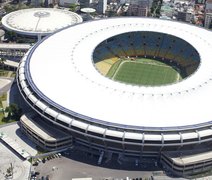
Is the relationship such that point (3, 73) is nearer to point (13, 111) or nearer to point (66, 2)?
point (13, 111)

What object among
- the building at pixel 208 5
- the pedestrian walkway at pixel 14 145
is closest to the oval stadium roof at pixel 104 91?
the pedestrian walkway at pixel 14 145

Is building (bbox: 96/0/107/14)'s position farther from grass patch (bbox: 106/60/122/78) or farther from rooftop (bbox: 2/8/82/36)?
grass patch (bbox: 106/60/122/78)

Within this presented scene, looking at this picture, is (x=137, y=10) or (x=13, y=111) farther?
(x=137, y=10)

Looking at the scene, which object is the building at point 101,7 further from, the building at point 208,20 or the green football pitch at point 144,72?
the green football pitch at point 144,72

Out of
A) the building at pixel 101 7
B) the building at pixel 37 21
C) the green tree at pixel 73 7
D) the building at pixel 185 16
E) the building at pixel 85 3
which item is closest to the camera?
the building at pixel 37 21

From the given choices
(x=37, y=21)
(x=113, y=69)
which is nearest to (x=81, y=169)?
(x=113, y=69)

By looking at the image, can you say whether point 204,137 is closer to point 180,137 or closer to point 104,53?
point 180,137
